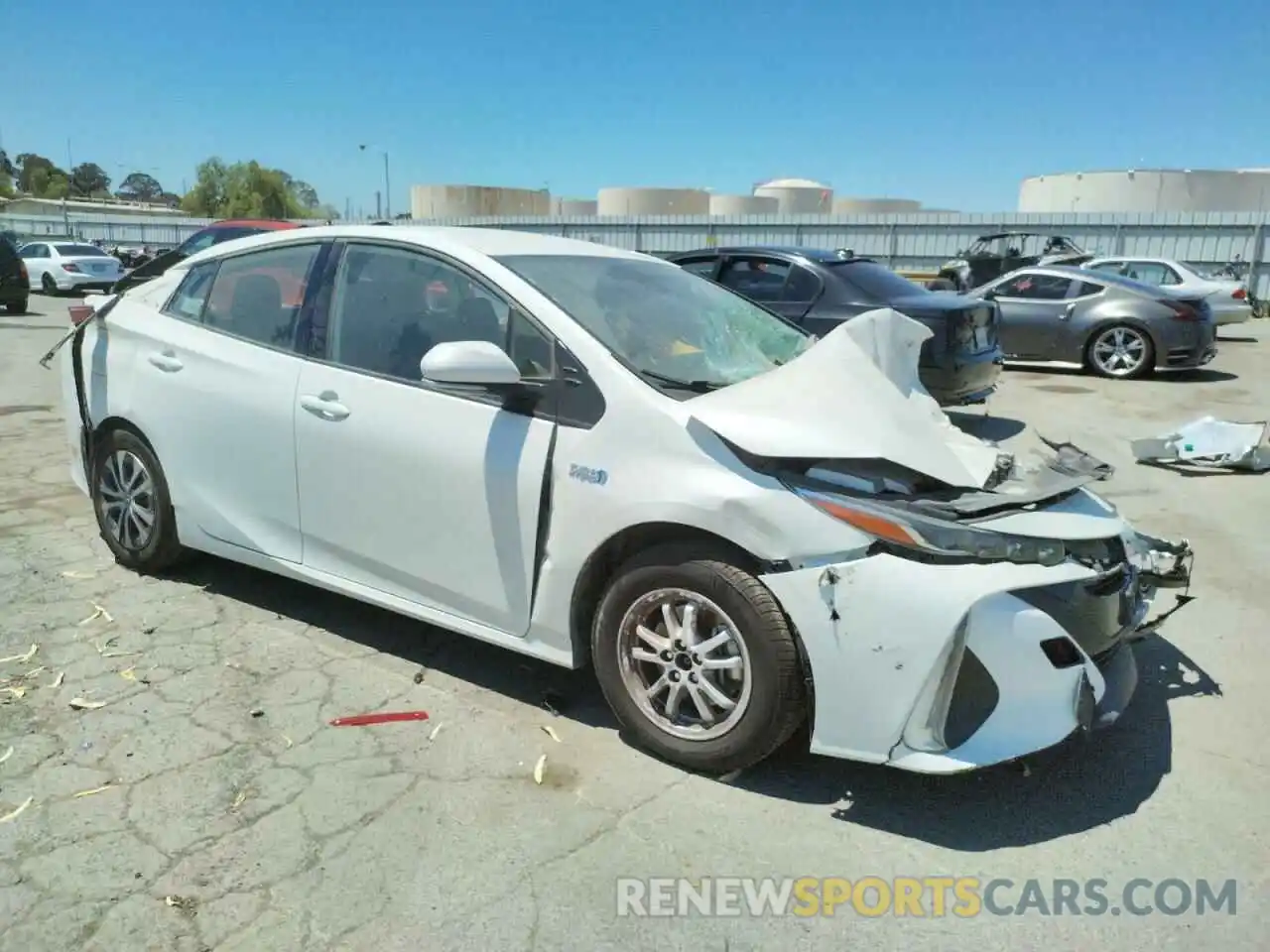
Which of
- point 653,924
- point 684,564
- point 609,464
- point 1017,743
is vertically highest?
point 609,464

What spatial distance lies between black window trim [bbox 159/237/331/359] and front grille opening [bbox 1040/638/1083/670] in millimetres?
2902

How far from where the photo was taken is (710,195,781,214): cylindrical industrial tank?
5609 cm

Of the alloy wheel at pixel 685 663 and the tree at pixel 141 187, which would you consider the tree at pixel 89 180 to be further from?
the alloy wheel at pixel 685 663

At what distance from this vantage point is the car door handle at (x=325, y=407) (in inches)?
143

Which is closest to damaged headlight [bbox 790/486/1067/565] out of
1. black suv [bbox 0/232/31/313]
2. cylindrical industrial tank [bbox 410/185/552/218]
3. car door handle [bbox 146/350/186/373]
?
car door handle [bbox 146/350/186/373]

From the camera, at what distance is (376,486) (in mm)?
3559

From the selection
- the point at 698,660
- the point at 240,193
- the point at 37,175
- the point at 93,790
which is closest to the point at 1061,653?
the point at 698,660

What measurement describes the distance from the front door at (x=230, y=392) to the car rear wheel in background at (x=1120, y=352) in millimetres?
10787

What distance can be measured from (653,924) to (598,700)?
1.22 m

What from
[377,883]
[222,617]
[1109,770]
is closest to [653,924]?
[377,883]

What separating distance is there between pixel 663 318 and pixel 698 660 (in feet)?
4.54

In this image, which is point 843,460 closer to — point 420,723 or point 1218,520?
point 420,723

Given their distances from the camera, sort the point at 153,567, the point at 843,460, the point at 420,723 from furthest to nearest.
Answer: the point at 153,567, the point at 420,723, the point at 843,460

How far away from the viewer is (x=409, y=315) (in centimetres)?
366
